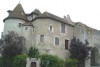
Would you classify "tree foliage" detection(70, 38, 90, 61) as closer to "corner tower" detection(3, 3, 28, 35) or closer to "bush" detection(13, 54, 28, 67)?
"bush" detection(13, 54, 28, 67)

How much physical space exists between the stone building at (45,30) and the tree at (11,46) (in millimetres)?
2691

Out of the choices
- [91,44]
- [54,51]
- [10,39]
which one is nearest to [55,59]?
[54,51]

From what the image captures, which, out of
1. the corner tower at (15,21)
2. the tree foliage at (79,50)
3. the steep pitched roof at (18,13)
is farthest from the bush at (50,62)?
the steep pitched roof at (18,13)

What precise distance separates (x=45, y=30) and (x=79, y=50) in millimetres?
7793

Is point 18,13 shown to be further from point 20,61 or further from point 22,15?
point 20,61

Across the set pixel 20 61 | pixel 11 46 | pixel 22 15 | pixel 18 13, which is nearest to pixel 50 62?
pixel 20 61

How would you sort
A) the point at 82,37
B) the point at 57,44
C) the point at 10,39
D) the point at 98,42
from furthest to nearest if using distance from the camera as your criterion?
the point at 98,42
the point at 82,37
the point at 57,44
the point at 10,39

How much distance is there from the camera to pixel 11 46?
1610 inches

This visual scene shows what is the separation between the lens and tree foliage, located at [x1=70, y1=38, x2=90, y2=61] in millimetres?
44178

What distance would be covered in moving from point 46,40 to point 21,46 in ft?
16.5

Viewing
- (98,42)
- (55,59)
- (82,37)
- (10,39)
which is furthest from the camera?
(98,42)

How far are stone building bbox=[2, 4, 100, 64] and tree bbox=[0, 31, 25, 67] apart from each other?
269 cm

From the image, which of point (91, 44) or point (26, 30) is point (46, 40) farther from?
point (91, 44)

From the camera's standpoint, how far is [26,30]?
45.4 m
